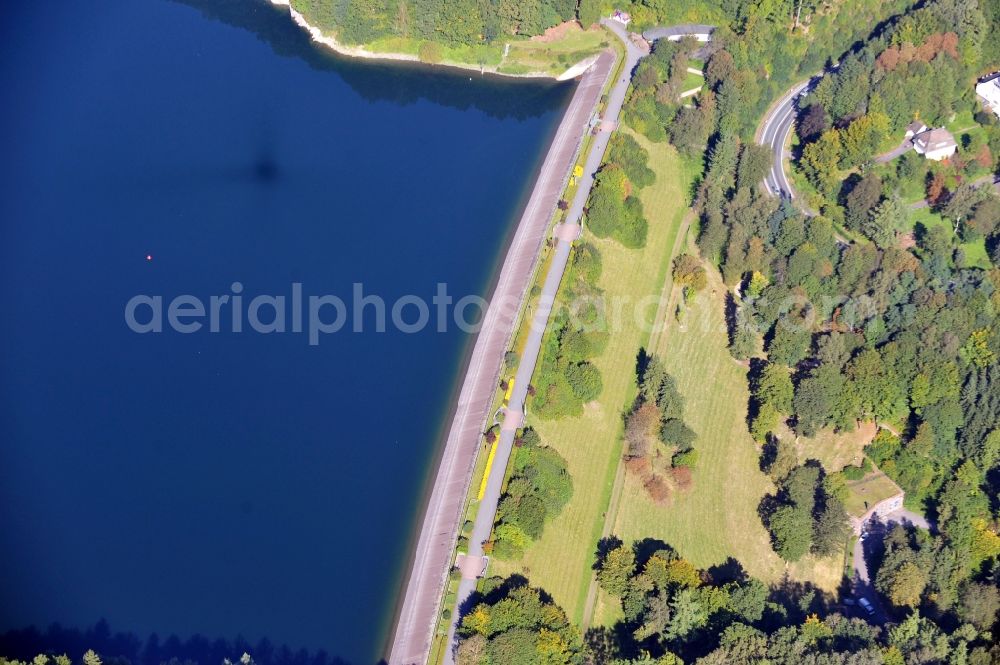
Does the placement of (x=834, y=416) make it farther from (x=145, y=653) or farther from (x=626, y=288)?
(x=145, y=653)

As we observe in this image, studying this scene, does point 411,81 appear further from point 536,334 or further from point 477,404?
point 477,404

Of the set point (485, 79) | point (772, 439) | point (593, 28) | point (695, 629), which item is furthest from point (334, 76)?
point (695, 629)

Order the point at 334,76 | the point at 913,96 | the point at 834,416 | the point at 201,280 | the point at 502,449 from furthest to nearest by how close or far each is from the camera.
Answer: the point at 334,76
the point at 913,96
the point at 201,280
the point at 834,416
the point at 502,449

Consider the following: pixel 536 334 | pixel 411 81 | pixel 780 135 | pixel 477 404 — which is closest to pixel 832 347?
pixel 536 334

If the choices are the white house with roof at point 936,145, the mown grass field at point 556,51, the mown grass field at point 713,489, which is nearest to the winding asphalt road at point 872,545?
the mown grass field at point 713,489

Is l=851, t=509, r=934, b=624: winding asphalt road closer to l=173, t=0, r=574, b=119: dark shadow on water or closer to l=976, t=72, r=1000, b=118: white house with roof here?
l=976, t=72, r=1000, b=118: white house with roof

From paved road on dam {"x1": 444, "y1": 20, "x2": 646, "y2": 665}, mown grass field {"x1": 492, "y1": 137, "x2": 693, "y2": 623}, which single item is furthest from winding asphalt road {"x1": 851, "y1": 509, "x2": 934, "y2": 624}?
paved road on dam {"x1": 444, "y1": 20, "x2": 646, "y2": 665}

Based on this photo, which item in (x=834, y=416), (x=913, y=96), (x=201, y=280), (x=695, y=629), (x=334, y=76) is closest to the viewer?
(x=695, y=629)
